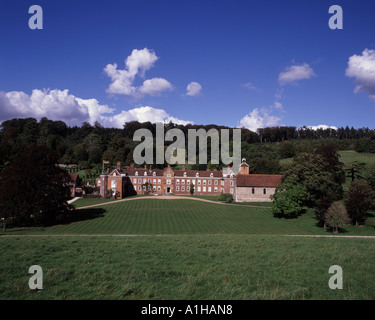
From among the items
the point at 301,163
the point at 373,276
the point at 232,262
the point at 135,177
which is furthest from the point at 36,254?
the point at 135,177

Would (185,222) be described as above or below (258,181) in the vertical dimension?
below

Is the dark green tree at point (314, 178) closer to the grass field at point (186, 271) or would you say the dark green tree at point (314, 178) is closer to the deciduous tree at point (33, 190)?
the grass field at point (186, 271)

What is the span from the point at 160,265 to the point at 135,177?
62.6 m

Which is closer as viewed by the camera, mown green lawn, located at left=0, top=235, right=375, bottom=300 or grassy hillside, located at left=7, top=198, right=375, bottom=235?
mown green lawn, located at left=0, top=235, right=375, bottom=300

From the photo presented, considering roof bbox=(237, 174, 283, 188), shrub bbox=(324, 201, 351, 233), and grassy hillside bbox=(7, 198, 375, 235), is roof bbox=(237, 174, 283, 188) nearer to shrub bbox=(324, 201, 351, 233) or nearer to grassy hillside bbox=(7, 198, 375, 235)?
grassy hillside bbox=(7, 198, 375, 235)

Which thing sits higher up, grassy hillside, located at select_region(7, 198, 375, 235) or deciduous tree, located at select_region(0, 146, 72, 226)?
deciduous tree, located at select_region(0, 146, 72, 226)

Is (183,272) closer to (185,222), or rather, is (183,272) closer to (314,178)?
(185,222)

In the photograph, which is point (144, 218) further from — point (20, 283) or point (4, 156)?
point (4, 156)

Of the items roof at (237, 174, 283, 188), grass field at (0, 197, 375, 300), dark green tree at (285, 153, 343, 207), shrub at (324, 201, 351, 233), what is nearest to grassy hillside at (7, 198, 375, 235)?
→ shrub at (324, 201, 351, 233)

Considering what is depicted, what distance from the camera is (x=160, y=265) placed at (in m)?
10.9

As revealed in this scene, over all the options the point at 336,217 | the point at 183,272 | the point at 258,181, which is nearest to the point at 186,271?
the point at 183,272

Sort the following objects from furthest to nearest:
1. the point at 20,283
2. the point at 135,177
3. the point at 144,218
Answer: the point at 135,177 < the point at 144,218 < the point at 20,283

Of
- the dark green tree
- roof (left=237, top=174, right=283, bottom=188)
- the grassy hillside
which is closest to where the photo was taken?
the grassy hillside

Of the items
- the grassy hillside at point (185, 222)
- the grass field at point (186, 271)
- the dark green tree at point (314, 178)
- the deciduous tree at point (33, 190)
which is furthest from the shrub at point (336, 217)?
the deciduous tree at point (33, 190)
